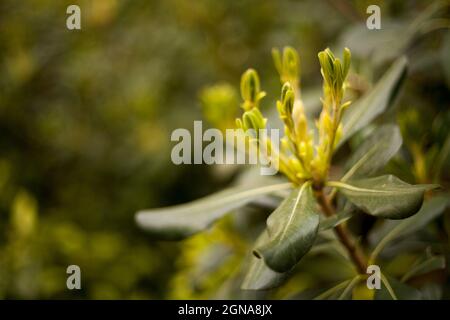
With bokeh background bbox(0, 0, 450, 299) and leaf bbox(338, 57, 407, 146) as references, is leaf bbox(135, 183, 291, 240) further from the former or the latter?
bokeh background bbox(0, 0, 450, 299)

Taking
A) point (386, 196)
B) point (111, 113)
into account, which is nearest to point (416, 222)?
point (386, 196)

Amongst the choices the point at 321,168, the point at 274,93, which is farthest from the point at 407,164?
the point at 274,93

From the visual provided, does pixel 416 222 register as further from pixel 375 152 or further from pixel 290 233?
pixel 290 233

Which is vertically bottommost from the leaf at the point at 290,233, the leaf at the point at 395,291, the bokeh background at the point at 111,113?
the leaf at the point at 395,291

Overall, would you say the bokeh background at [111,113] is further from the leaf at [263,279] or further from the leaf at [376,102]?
the leaf at [263,279]

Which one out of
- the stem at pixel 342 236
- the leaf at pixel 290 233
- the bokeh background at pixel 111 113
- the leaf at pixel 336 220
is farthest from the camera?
the bokeh background at pixel 111 113

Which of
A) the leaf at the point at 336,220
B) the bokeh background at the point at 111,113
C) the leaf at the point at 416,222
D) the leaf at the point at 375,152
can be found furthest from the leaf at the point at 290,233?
the bokeh background at the point at 111,113

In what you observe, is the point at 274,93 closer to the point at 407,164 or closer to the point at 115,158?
the point at 115,158
